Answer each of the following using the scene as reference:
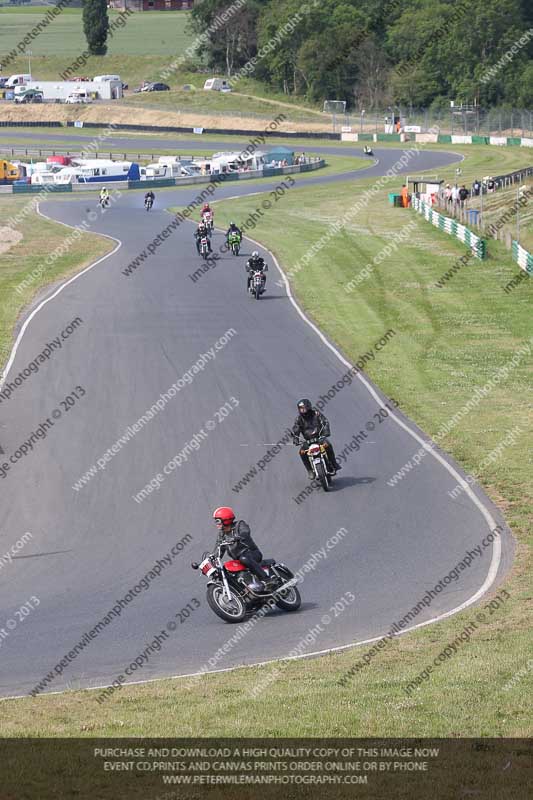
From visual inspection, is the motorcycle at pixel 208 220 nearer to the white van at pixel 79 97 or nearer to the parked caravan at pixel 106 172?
the parked caravan at pixel 106 172

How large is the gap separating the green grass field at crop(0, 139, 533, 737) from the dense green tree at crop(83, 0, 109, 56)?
406ft

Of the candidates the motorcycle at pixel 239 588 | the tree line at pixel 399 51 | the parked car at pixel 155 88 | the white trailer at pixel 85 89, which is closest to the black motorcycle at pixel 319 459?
the motorcycle at pixel 239 588

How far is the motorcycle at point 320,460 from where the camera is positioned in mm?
21766

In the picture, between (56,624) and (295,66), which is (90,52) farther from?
(56,624)

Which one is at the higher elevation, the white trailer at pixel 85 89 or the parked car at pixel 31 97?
the white trailer at pixel 85 89

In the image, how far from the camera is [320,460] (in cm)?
2177

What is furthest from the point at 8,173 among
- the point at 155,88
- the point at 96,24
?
the point at 96,24

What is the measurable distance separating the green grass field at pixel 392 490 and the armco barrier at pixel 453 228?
59cm

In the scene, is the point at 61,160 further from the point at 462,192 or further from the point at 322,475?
the point at 322,475

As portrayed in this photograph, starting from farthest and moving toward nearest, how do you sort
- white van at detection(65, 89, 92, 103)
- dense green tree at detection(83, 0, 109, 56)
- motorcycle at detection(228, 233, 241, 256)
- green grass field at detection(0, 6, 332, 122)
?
dense green tree at detection(83, 0, 109, 56)
white van at detection(65, 89, 92, 103)
green grass field at detection(0, 6, 332, 122)
motorcycle at detection(228, 233, 241, 256)

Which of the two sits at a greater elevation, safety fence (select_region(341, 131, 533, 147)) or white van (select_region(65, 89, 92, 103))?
white van (select_region(65, 89, 92, 103))

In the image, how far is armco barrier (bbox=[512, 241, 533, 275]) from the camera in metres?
45.1

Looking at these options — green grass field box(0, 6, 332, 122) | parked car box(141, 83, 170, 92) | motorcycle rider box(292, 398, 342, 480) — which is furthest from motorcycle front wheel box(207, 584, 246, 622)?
parked car box(141, 83, 170, 92)

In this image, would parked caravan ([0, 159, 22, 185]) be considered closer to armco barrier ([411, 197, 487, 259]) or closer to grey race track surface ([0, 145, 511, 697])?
armco barrier ([411, 197, 487, 259])
